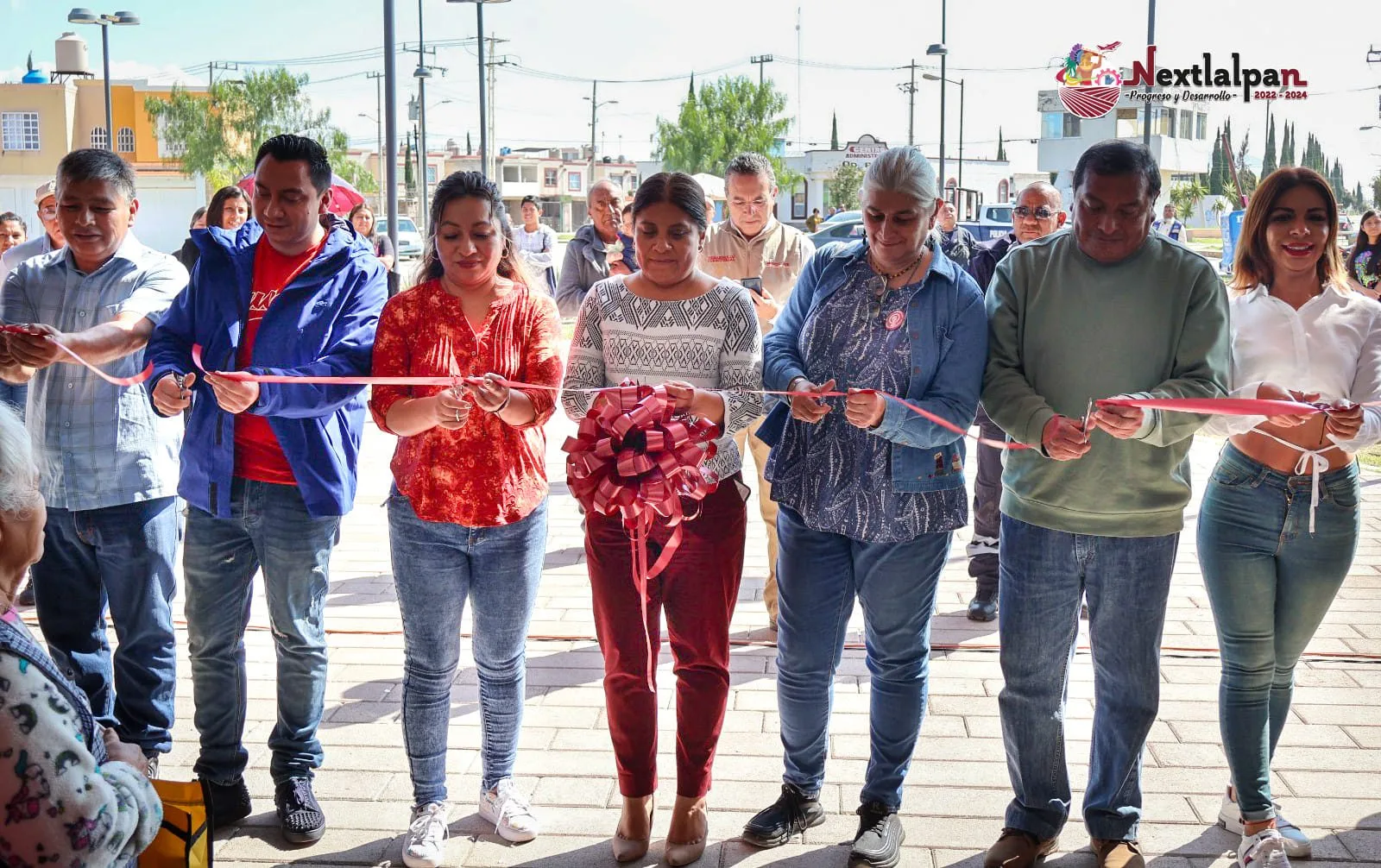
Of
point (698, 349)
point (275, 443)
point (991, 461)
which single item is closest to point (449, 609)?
point (275, 443)

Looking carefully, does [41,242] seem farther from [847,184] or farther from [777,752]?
[847,184]

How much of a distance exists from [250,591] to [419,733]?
0.71 meters

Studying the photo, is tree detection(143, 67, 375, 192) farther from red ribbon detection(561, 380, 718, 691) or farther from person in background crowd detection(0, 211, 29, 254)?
red ribbon detection(561, 380, 718, 691)

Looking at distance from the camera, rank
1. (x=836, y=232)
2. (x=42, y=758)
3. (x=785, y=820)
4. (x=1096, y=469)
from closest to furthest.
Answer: (x=42, y=758) < (x=1096, y=469) < (x=785, y=820) < (x=836, y=232)

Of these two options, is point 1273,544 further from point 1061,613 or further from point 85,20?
point 85,20

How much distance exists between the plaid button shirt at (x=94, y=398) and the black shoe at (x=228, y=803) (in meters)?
0.88

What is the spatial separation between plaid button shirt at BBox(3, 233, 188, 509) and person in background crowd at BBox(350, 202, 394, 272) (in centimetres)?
647

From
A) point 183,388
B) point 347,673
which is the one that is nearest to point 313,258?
point 183,388

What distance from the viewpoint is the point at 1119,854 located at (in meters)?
3.29

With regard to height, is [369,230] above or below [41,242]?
above

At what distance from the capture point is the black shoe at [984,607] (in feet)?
18.0

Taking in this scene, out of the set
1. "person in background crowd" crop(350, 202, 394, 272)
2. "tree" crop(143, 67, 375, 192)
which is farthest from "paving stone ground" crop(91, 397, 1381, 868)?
"tree" crop(143, 67, 375, 192)

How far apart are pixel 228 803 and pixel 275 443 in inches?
42.1

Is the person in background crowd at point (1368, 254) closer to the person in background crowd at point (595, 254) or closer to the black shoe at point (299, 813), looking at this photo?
the person in background crowd at point (595, 254)
